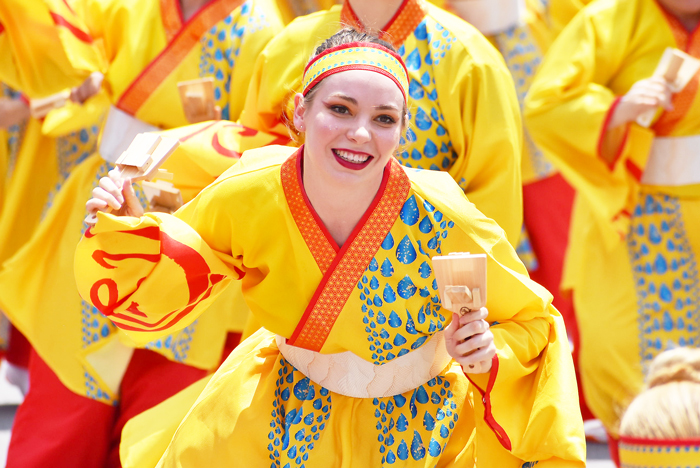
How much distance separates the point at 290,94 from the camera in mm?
3023

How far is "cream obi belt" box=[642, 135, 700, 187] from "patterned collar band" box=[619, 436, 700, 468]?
135cm

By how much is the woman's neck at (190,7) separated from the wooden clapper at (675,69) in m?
1.43

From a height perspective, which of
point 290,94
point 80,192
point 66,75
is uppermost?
point 290,94

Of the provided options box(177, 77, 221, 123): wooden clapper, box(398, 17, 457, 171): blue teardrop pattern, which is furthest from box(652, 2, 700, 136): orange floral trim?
box(177, 77, 221, 123): wooden clapper

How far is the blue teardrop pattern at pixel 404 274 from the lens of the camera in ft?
7.65

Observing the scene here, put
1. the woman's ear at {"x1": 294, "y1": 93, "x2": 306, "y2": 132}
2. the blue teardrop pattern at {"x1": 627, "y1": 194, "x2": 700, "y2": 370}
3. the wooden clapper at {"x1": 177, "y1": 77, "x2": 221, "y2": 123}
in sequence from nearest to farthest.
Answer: the woman's ear at {"x1": 294, "y1": 93, "x2": 306, "y2": 132}, the wooden clapper at {"x1": 177, "y1": 77, "x2": 221, "y2": 123}, the blue teardrop pattern at {"x1": 627, "y1": 194, "x2": 700, "y2": 370}

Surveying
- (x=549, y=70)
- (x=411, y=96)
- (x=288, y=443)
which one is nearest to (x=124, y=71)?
(x=411, y=96)

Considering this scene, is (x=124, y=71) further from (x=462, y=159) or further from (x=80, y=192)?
(x=462, y=159)

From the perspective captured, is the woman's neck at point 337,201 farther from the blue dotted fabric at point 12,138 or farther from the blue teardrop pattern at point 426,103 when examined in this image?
the blue dotted fabric at point 12,138

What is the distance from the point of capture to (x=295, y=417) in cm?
235

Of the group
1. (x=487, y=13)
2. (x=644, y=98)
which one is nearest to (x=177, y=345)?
(x=644, y=98)

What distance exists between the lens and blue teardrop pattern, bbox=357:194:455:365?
2.33m

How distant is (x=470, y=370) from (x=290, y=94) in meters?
1.14

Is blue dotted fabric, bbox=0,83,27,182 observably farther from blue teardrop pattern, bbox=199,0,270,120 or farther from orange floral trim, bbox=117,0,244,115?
blue teardrop pattern, bbox=199,0,270,120
